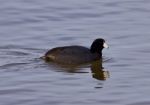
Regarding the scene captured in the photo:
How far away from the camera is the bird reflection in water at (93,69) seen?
15.0 m

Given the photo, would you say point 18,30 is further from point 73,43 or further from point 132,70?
point 132,70

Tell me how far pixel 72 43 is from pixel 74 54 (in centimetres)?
132

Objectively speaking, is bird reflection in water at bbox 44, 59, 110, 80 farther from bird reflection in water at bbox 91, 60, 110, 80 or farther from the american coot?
the american coot

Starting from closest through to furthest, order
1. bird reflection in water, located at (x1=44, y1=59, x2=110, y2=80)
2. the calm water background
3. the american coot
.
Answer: the calm water background
bird reflection in water, located at (x1=44, y1=59, x2=110, y2=80)
the american coot

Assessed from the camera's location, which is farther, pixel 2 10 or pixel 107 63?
pixel 2 10

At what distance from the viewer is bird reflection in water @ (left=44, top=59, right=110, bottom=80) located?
15022 millimetres

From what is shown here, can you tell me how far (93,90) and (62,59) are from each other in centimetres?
274

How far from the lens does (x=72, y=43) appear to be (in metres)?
17.5

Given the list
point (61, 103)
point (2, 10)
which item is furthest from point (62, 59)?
point (2, 10)

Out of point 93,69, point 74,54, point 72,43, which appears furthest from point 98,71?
point 72,43

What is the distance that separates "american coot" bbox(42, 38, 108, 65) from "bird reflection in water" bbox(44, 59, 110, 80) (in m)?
0.15

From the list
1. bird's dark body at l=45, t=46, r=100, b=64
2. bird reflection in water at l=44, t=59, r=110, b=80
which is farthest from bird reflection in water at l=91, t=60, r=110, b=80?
bird's dark body at l=45, t=46, r=100, b=64

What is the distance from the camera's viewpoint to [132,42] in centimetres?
1719

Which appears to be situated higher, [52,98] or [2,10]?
[2,10]
